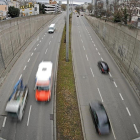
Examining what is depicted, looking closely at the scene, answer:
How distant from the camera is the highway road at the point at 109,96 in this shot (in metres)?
14.4

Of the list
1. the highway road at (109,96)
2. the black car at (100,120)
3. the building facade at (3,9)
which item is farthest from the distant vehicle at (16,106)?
the building facade at (3,9)

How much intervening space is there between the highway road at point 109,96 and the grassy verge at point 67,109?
694 mm

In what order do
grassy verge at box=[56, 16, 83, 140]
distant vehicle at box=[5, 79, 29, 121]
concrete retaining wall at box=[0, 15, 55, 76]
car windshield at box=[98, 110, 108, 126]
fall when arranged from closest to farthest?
car windshield at box=[98, 110, 108, 126], grassy verge at box=[56, 16, 83, 140], distant vehicle at box=[5, 79, 29, 121], concrete retaining wall at box=[0, 15, 55, 76]

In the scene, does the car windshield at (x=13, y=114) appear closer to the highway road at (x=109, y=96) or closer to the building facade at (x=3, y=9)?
the highway road at (x=109, y=96)

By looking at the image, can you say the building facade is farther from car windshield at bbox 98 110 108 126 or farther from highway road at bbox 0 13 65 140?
car windshield at bbox 98 110 108 126

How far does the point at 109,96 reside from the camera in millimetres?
19062

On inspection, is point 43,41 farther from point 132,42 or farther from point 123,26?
point 132,42

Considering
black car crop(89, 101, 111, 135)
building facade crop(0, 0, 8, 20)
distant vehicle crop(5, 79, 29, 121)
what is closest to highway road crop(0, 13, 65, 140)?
distant vehicle crop(5, 79, 29, 121)

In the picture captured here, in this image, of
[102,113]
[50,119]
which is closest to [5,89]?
[50,119]

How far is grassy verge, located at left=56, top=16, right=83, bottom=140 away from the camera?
13.9 metres

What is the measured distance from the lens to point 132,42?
22.8 metres

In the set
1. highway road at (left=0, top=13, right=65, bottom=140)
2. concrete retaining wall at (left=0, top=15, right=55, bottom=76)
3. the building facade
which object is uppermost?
the building facade

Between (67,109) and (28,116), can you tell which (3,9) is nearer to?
(28,116)

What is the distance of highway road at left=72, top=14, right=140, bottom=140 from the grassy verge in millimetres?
694
